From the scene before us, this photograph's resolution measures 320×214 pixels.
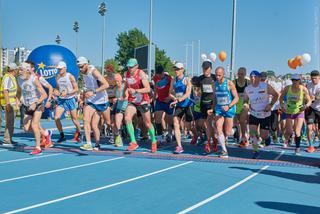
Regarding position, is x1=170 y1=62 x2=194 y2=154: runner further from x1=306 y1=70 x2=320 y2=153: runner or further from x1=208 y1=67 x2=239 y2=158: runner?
x1=306 y1=70 x2=320 y2=153: runner

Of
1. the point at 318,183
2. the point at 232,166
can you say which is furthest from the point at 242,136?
the point at 318,183

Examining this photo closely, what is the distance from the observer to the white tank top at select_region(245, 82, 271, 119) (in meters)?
9.50

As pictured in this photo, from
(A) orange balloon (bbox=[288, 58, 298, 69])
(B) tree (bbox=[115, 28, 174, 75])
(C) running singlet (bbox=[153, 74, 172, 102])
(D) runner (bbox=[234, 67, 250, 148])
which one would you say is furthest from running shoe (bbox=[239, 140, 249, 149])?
(B) tree (bbox=[115, 28, 174, 75])

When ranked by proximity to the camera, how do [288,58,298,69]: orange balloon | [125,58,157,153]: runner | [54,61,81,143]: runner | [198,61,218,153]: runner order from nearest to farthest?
[125,58,157,153]: runner < [198,61,218,153]: runner < [54,61,81,143]: runner < [288,58,298,69]: orange balloon

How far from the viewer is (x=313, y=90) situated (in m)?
11.1

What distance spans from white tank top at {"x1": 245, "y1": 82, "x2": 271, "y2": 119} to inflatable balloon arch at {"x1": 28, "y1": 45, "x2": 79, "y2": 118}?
12234mm

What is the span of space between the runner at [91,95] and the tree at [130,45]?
238ft

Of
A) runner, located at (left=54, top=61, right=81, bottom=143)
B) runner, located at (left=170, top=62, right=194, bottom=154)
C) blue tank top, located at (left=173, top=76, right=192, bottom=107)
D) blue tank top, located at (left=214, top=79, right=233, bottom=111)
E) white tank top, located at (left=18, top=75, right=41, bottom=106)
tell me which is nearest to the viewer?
blue tank top, located at (left=214, top=79, right=233, bottom=111)

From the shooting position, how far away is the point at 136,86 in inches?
378

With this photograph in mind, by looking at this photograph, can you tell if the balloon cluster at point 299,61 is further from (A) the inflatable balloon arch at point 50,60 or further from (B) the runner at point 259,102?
(B) the runner at point 259,102

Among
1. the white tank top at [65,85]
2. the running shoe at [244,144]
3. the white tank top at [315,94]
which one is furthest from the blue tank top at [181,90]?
the white tank top at [315,94]

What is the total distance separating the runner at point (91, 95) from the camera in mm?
9672

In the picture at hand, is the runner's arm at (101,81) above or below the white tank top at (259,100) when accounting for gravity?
above

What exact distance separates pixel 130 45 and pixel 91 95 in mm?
75238
